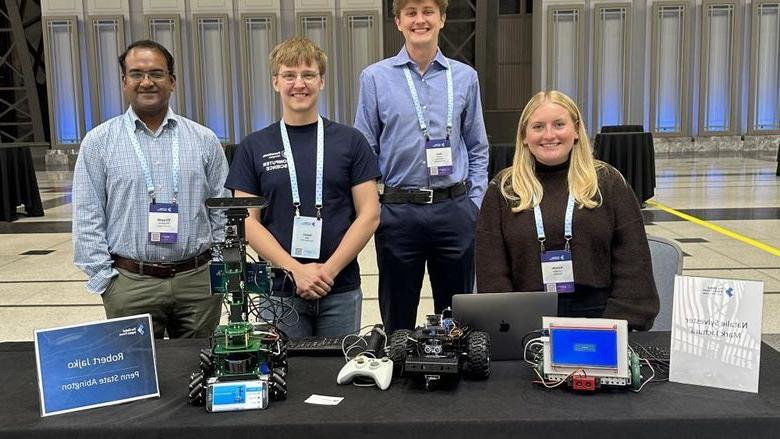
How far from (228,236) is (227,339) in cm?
23

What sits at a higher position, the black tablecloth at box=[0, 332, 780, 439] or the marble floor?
the black tablecloth at box=[0, 332, 780, 439]

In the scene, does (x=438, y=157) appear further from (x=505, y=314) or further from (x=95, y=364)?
(x=95, y=364)

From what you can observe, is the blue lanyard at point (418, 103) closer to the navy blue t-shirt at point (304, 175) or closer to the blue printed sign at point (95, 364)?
the navy blue t-shirt at point (304, 175)

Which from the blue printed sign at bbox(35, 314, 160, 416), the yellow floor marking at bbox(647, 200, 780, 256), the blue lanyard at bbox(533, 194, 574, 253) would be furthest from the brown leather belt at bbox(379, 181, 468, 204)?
the yellow floor marking at bbox(647, 200, 780, 256)

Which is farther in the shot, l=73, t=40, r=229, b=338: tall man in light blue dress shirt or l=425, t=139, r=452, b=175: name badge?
l=425, t=139, r=452, b=175: name badge

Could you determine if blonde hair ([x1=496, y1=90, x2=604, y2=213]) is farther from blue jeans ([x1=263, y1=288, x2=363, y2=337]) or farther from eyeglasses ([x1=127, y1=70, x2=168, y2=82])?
eyeglasses ([x1=127, y1=70, x2=168, y2=82])

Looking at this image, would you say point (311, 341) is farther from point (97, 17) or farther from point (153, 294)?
point (97, 17)

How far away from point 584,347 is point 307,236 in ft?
3.44

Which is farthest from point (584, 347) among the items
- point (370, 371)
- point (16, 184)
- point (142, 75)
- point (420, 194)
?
point (16, 184)

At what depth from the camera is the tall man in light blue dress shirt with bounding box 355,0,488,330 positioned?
2.72m

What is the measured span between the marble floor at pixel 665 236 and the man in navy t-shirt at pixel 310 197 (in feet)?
6.13

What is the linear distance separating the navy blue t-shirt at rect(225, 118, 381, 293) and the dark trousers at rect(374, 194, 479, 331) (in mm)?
378

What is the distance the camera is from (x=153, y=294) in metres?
2.37

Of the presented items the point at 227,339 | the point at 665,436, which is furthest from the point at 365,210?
the point at 665,436
